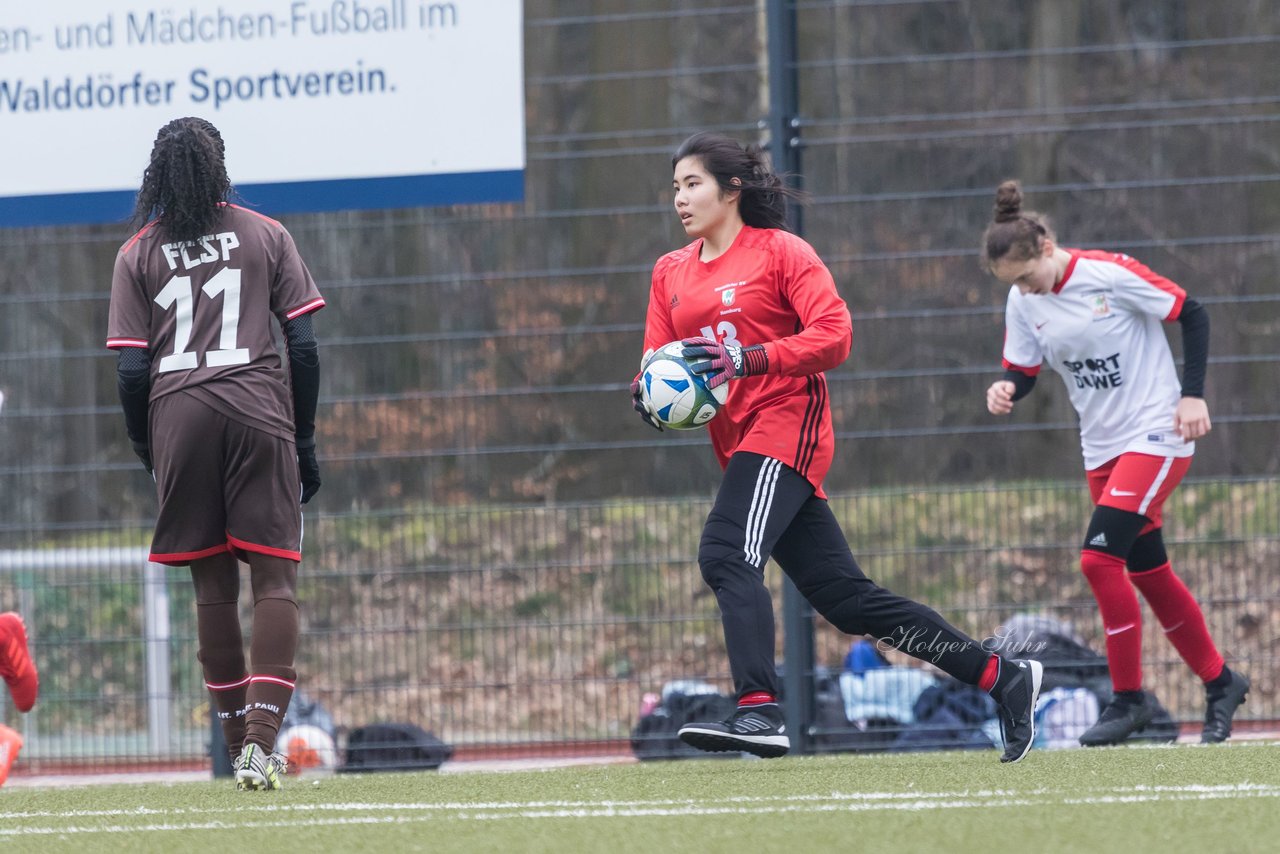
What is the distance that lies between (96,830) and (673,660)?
13.9 ft

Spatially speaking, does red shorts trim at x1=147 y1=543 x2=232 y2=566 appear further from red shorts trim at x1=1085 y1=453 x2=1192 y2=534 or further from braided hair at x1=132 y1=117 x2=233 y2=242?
red shorts trim at x1=1085 y1=453 x2=1192 y2=534

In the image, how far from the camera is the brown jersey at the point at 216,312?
17.0 feet

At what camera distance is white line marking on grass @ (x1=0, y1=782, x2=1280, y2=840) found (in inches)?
163

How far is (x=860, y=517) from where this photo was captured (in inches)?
301

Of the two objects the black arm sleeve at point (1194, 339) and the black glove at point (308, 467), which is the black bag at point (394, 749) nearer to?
the black glove at point (308, 467)

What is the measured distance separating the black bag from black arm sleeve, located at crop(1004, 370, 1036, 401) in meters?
2.93

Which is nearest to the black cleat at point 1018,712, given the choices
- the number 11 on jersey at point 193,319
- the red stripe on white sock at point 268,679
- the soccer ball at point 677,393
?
the soccer ball at point 677,393

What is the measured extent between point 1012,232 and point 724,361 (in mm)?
1958

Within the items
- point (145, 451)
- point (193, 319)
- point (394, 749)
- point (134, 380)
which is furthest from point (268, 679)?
point (394, 749)

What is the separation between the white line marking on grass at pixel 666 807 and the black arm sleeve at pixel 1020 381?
2.44 metres

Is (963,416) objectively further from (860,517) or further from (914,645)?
(914,645)

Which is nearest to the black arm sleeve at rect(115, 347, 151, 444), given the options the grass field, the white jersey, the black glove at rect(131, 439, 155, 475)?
the black glove at rect(131, 439, 155, 475)

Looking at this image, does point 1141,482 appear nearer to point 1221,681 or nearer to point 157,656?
point 1221,681

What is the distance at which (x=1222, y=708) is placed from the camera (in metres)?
6.57
